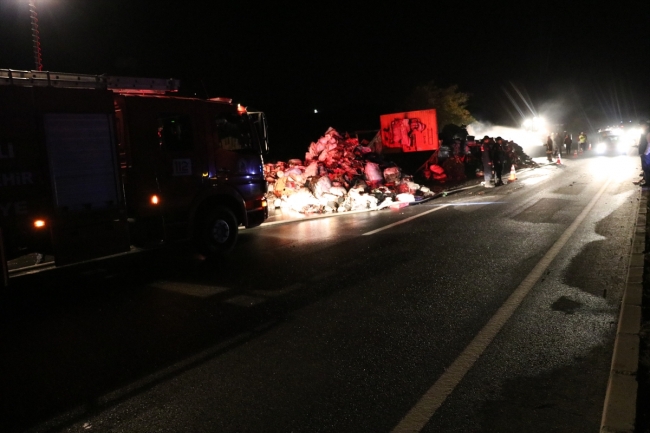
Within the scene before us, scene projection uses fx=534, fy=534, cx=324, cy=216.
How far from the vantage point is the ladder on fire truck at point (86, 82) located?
7121 mm

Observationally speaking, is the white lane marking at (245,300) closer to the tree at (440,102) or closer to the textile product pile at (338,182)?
the textile product pile at (338,182)

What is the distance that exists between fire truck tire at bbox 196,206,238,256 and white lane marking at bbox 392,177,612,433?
523 cm

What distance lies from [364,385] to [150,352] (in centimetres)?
224

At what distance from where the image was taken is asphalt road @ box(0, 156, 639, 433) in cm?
390

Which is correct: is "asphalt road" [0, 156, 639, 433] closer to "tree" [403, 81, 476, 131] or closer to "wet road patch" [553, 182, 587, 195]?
"wet road patch" [553, 182, 587, 195]

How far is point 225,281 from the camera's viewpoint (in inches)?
308

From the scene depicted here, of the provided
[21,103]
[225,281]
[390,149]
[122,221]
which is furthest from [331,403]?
[390,149]

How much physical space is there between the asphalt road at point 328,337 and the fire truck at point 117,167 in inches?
28.3

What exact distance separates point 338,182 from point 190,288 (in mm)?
9855

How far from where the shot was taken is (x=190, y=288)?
24.9 feet

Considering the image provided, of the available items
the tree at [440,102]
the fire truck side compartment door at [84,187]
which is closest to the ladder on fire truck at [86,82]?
the fire truck side compartment door at [84,187]

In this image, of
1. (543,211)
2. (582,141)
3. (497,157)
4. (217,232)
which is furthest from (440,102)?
(217,232)

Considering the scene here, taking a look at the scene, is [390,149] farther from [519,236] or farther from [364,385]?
[364,385]

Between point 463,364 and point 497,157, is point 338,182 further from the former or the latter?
point 463,364
